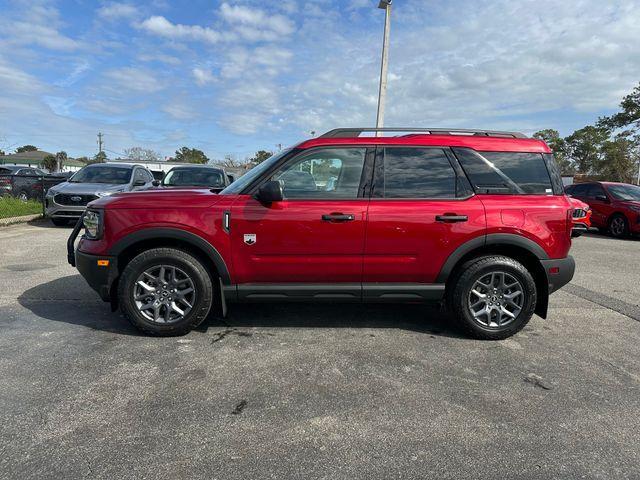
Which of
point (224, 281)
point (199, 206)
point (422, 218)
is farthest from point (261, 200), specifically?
point (422, 218)

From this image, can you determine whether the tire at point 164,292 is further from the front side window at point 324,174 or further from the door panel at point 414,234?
the door panel at point 414,234

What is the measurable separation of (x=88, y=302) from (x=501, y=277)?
4.41m

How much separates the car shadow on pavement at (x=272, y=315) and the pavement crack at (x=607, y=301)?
7.09 ft

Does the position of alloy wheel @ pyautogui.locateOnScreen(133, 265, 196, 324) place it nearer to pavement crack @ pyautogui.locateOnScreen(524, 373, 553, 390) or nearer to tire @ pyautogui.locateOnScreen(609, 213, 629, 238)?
pavement crack @ pyautogui.locateOnScreen(524, 373, 553, 390)

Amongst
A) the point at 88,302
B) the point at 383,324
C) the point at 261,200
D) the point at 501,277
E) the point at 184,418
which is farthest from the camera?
the point at 88,302

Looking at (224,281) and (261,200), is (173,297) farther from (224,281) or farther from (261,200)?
(261,200)

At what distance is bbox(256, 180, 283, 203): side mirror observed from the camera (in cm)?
371

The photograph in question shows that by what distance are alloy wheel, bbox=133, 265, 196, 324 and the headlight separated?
1.92 ft

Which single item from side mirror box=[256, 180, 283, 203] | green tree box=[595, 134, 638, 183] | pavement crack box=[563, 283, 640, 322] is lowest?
pavement crack box=[563, 283, 640, 322]

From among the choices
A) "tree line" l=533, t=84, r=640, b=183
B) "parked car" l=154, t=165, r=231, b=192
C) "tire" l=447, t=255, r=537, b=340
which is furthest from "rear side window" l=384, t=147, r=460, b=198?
"tree line" l=533, t=84, r=640, b=183

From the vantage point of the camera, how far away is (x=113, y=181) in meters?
11.5

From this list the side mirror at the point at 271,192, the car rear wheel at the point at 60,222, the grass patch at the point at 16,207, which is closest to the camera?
the side mirror at the point at 271,192

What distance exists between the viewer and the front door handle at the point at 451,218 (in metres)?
3.89

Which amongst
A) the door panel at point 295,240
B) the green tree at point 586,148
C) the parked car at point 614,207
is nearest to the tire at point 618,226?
the parked car at point 614,207
